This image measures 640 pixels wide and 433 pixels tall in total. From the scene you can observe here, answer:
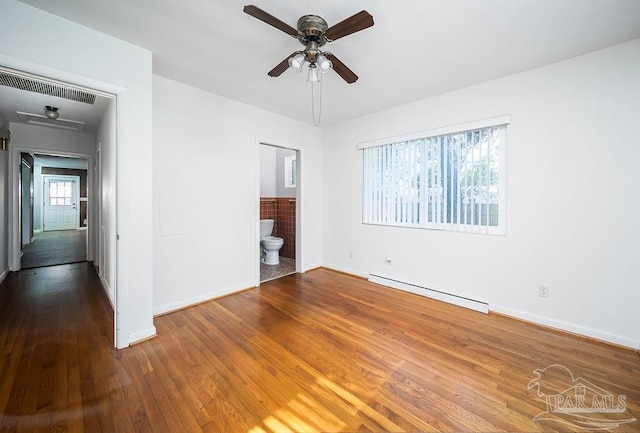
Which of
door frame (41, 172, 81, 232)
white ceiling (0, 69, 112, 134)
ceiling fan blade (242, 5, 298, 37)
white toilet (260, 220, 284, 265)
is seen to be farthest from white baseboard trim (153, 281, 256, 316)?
door frame (41, 172, 81, 232)

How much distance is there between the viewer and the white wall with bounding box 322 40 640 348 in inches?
82.4

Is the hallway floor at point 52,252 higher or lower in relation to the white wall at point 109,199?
lower

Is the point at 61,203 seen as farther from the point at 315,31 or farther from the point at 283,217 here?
the point at 315,31

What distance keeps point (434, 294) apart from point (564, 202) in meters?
1.64

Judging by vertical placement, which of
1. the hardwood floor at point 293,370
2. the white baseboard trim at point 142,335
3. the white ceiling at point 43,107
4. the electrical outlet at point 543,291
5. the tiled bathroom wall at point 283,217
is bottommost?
the hardwood floor at point 293,370

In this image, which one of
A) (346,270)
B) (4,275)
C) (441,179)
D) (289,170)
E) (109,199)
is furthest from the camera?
(289,170)

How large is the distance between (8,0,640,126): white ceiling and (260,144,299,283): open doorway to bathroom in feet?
8.16

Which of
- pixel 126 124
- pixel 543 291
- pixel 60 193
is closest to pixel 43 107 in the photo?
pixel 126 124

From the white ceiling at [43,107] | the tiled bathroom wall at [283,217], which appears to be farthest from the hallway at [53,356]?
the tiled bathroom wall at [283,217]

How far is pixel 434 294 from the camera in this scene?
312 cm

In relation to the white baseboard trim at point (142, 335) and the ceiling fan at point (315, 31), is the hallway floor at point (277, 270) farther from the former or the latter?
the ceiling fan at point (315, 31)

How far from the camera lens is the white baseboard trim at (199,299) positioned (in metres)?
2.66

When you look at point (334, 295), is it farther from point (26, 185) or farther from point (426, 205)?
point (26, 185)

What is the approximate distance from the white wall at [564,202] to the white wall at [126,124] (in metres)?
3.20
